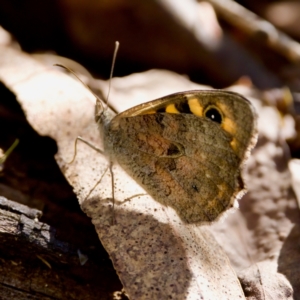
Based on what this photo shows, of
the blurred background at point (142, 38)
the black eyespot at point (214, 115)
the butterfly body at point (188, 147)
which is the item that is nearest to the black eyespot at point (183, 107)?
the butterfly body at point (188, 147)

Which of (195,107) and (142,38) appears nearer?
(195,107)

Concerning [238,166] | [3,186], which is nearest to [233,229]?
[238,166]

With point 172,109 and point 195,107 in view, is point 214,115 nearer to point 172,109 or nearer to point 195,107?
point 195,107

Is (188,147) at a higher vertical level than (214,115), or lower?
lower

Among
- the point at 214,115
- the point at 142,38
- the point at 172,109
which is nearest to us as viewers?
the point at 214,115

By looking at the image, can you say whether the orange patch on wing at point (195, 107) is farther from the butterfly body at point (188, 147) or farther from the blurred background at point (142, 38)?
the blurred background at point (142, 38)

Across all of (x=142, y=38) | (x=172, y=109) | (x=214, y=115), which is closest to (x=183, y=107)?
(x=172, y=109)

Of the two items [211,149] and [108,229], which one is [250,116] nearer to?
[211,149]
